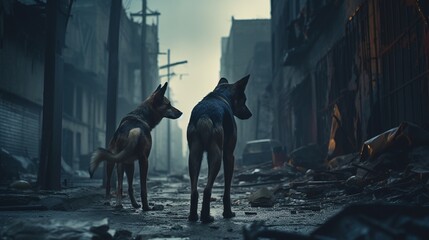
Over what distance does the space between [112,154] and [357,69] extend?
7.08 meters

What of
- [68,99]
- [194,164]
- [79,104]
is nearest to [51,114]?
[194,164]

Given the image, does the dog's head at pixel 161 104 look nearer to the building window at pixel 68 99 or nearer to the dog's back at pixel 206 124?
the dog's back at pixel 206 124

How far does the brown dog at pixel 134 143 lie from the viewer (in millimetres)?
5465

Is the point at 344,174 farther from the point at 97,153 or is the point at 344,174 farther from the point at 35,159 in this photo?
the point at 35,159

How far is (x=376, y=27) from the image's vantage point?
9227 millimetres

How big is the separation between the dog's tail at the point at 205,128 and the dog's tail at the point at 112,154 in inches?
50.0

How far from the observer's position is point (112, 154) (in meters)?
5.25

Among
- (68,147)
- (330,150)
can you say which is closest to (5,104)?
(68,147)

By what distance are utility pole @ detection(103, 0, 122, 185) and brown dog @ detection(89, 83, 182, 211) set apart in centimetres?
494

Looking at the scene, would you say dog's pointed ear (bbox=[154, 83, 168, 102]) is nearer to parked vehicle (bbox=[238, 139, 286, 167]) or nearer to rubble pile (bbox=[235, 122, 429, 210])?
rubble pile (bbox=[235, 122, 429, 210])

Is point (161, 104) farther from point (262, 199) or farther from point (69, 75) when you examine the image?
point (69, 75)

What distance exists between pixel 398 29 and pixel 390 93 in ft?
4.19

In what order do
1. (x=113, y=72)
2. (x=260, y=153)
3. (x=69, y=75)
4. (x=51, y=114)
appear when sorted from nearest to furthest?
1. (x=51, y=114)
2. (x=113, y=72)
3. (x=260, y=153)
4. (x=69, y=75)

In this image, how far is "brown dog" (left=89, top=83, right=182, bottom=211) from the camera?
546cm
